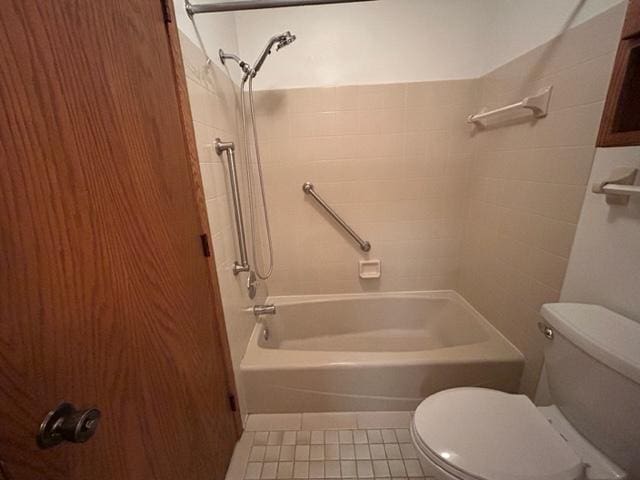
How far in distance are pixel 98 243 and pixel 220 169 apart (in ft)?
2.36

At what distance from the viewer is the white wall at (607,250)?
0.78m

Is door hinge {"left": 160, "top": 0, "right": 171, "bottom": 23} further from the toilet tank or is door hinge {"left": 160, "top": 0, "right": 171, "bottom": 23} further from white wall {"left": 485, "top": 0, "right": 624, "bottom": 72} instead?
Answer: the toilet tank

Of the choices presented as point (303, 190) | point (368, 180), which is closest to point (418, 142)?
point (368, 180)

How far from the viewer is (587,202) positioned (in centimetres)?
92

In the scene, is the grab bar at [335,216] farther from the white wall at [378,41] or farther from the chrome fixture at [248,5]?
the chrome fixture at [248,5]

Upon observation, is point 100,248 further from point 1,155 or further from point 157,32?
point 157,32

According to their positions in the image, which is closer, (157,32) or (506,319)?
(157,32)

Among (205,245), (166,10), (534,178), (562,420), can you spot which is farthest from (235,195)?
(562,420)

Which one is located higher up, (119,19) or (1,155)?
(119,19)

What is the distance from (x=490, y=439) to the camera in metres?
0.77

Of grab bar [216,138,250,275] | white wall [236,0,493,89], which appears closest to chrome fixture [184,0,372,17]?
grab bar [216,138,250,275]

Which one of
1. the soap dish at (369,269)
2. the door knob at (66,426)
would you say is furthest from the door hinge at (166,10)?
the soap dish at (369,269)

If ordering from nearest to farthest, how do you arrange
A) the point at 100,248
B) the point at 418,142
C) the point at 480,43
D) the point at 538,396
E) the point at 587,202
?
the point at 100,248 < the point at 587,202 < the point at 538,396 < the point at 480,43 < the point at 418,142

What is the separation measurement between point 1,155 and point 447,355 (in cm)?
158
